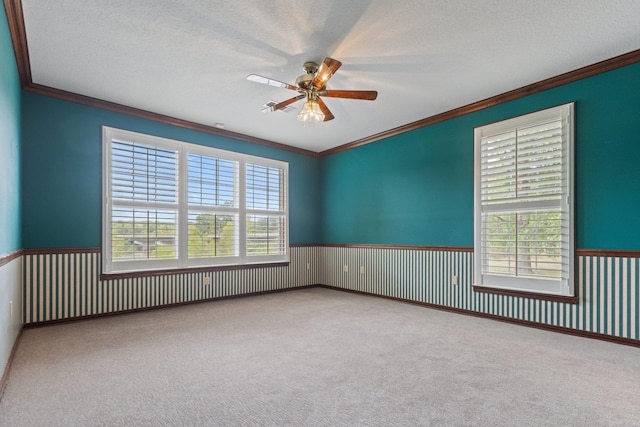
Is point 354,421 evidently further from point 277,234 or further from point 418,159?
point 277,234

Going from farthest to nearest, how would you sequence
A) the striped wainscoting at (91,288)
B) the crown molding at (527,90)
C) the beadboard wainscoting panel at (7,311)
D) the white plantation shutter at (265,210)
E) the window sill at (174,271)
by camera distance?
the white plantation shutter at (265,210)
the window sill at (174,271)
the striped wainscoting at (91,288)
the crown molding at (527,90)
the beadboard wainscoting panel at (7,311)

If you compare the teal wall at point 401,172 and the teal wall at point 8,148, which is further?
the teal wall at point 401,172

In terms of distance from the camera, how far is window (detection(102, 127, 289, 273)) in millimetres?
4324

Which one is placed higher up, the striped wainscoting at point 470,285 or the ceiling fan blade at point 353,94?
the ceiling fan blade at point 353,94

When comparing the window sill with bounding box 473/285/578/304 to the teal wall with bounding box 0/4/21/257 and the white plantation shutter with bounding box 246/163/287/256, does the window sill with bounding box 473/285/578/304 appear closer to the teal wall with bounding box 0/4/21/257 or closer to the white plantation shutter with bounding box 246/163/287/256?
the white plantation shutter with bounding box 246/163/287/256

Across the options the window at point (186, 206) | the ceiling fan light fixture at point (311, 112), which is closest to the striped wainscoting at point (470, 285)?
the window at point (186, 206)

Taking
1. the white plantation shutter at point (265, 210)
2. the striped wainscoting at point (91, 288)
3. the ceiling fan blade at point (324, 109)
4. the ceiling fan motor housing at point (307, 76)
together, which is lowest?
the striped wainscoting at point (91, 288)

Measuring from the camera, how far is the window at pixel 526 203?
11.6 feet

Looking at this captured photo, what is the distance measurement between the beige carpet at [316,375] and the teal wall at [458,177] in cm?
129

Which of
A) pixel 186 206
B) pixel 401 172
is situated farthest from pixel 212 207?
pixel 401 172

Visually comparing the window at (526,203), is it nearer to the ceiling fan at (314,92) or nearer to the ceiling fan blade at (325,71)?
the ceiling fan at (314,92)

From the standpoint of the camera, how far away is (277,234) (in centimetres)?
611

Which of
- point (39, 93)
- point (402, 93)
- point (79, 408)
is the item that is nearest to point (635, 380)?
point (402, 93)

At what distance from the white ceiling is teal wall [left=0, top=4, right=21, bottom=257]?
1.00ft
